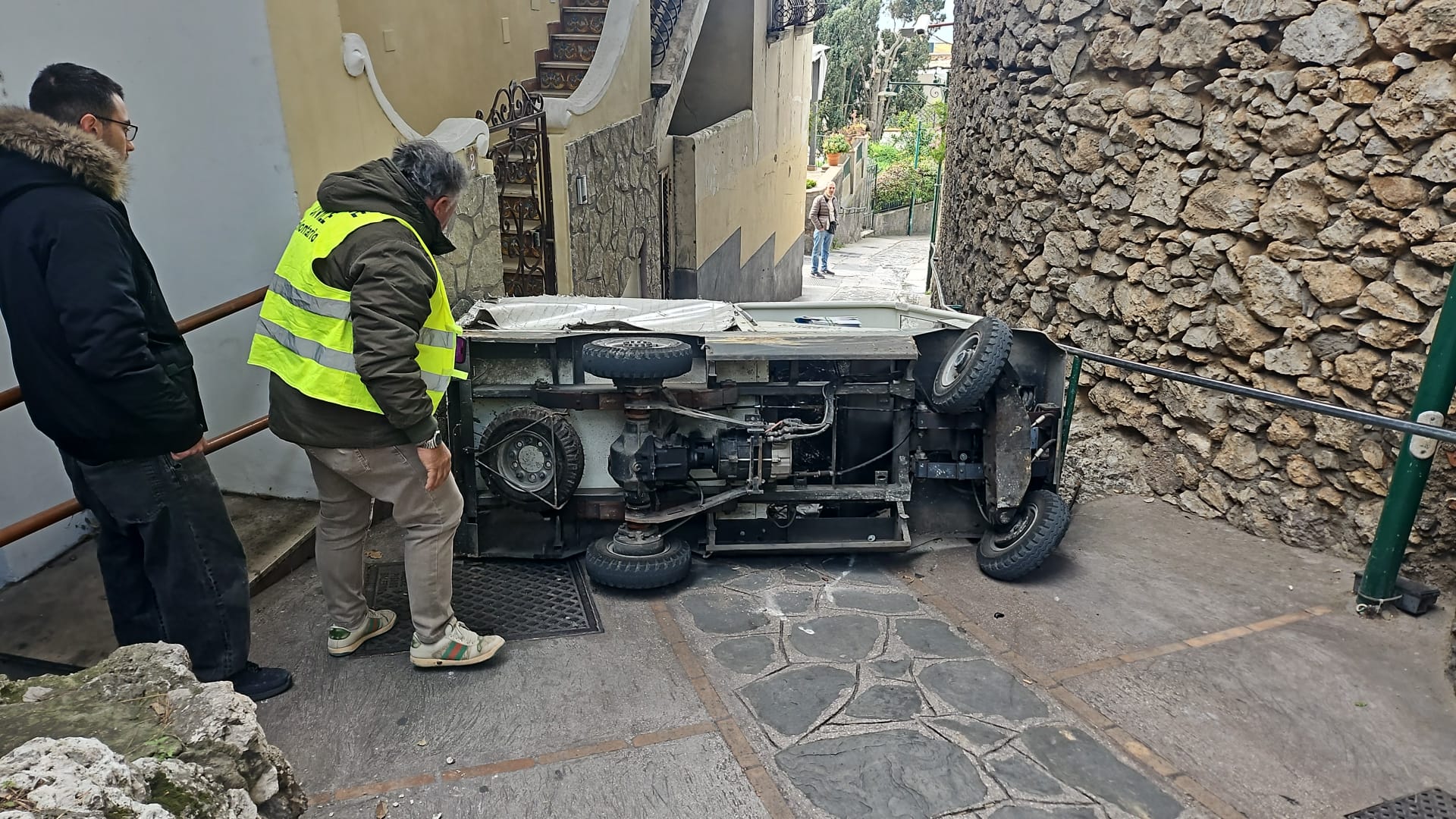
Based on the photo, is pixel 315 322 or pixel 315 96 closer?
pixel 315 322

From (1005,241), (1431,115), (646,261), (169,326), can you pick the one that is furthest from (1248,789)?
(646,261)

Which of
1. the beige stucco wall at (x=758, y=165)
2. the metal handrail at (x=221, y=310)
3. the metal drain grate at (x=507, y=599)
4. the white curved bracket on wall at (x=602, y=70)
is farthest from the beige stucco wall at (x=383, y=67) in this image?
the beige stucco wall at (x=758, y=165)

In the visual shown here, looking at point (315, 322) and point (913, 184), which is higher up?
point (315, 322)

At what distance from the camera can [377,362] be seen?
3000 mm

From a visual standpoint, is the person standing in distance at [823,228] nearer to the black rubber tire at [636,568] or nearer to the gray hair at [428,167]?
the black rubber tire at [636,568]

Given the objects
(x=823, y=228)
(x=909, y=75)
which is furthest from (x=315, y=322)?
(x=909, y=75)

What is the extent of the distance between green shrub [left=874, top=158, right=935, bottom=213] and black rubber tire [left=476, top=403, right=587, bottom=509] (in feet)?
89.5

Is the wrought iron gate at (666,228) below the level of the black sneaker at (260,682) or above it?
above

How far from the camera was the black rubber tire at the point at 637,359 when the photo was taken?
3926mm

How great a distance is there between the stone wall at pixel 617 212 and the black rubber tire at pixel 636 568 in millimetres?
4037

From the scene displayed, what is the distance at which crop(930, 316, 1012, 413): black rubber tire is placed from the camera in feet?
13.9

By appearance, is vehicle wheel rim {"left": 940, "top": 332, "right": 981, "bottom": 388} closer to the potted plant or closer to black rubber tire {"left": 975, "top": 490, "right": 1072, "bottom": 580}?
black rubber tire {"left": 975, "top": 490, "right": 1072, "bottom": 580}

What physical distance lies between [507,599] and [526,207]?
393cm

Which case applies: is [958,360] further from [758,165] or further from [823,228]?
[823,228]
